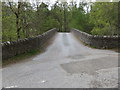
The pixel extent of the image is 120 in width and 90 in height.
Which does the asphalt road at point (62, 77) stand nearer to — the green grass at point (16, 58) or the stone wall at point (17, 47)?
the green grass at point (16, 58)

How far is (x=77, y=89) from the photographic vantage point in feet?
13.2

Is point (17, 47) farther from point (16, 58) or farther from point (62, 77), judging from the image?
point (62, 77)

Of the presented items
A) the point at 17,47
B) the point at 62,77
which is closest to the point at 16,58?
the point at 17,47

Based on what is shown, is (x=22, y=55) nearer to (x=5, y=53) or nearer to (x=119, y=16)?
(x=5, y=53)

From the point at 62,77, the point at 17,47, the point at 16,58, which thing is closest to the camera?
the point at 62,77

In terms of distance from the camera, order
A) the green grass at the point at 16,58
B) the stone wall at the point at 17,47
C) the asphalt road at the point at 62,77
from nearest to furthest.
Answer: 1. the asphalt road at the point at 62,77
2. the green grass at the point at 16,58
3. the stone wall at the point at 17,47

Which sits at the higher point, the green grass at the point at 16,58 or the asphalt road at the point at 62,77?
the green grass at the point at 16,58

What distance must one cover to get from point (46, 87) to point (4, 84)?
145 cm

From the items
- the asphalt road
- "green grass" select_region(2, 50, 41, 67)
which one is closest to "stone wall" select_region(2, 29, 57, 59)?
"green grass" select_region(2, 50, 41, 67)

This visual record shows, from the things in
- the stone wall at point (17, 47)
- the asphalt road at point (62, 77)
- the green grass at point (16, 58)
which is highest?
the stone wall at point (17, 47)

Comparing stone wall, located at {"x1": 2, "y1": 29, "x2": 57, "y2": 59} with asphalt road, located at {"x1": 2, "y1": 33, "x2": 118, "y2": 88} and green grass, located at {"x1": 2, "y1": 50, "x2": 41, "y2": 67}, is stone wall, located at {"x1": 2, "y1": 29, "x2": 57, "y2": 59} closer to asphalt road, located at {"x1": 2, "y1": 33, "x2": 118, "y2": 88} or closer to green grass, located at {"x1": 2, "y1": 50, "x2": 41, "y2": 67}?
green grass, located at {"x1": 2, "y1": 50, "x2": 41, "y2": 67}

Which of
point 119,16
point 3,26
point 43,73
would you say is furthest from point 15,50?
point 119,16

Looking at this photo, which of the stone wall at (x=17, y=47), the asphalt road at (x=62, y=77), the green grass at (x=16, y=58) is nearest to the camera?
the asphalt road at (x=62, y=77)

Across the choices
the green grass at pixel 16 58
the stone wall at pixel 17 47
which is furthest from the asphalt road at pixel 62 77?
the stone wall at pixel 17 47
